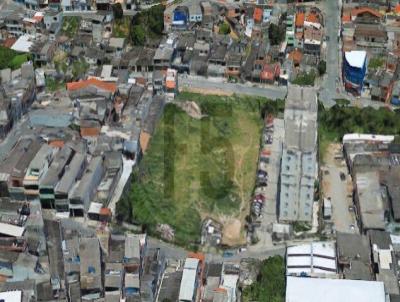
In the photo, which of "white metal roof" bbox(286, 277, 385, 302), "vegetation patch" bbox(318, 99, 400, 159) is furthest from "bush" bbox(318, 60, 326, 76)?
"white metal roof" bbox(286, 277, 385, 302)

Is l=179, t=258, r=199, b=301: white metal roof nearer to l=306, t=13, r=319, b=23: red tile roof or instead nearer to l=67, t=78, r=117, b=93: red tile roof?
l=67, t=78, r=117, b=93: red tile roof

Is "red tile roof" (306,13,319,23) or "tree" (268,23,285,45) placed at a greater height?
"red tile roof" (306,13,319,23)

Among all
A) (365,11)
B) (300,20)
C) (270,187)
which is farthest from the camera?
(365,11)

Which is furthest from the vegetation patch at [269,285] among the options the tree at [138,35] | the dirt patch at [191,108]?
the tree at [138,35]

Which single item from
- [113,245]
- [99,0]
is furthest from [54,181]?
[99,0]

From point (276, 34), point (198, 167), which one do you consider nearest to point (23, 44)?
point (276, 34)

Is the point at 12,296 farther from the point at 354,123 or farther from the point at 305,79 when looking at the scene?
the point at 305,79

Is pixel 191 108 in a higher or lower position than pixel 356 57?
lower

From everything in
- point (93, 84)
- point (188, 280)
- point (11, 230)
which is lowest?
point (188, 280)
